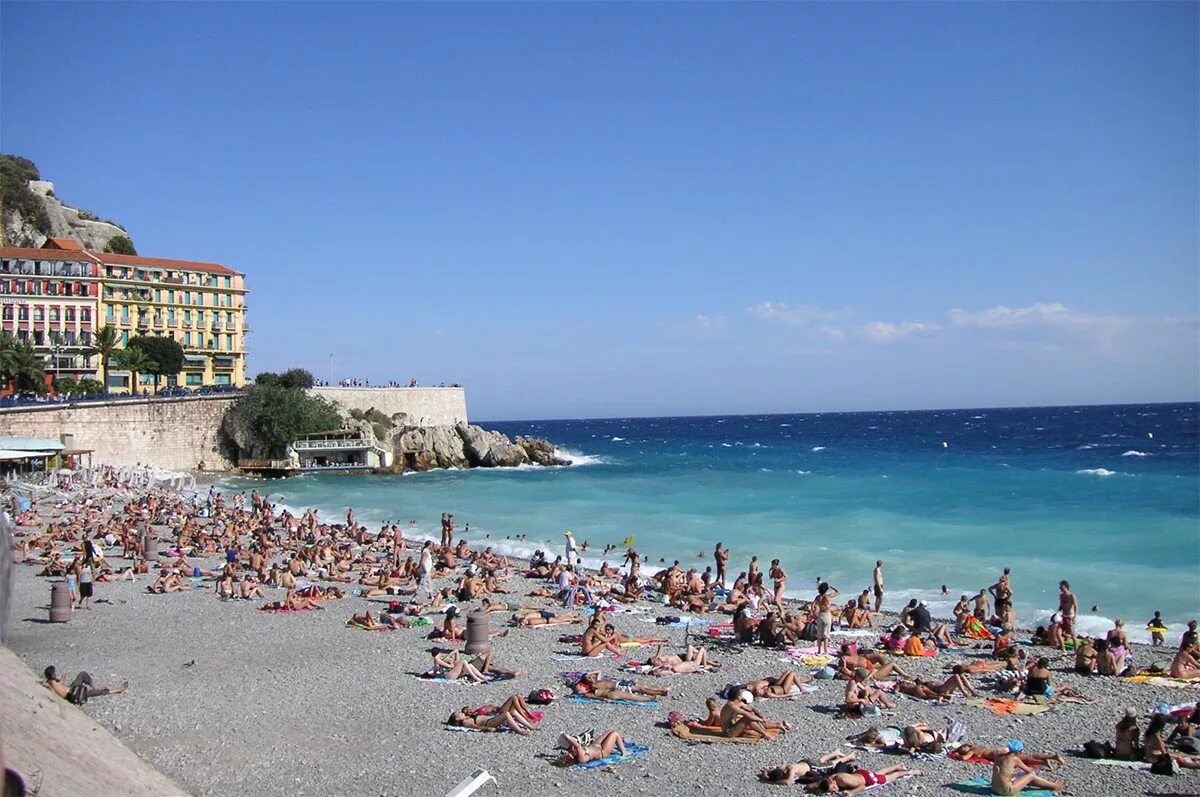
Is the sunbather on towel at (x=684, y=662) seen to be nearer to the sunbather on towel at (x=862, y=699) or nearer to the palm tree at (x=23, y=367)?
the sunbather on towel at (x=862, y=699)

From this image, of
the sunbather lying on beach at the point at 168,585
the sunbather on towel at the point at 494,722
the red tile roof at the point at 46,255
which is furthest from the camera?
the red tile roof at the point at 46,255

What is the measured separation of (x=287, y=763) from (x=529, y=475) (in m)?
48.6

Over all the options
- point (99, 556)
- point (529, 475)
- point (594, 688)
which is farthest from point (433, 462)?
point (594, 688)

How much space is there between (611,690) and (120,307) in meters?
58.9

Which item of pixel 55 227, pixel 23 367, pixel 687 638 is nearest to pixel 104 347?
pixel 23 367

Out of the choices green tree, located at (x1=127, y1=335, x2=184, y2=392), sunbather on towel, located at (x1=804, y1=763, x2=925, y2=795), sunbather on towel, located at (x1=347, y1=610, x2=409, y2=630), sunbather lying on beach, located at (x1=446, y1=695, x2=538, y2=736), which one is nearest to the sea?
sunbather on towel, located at (x1=347, y1=610, x2=409, y2=630)

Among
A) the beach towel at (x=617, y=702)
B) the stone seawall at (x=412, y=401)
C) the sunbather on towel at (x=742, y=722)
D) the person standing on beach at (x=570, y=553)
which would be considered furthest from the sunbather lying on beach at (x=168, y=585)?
the stone seawall at (x=412, y=401)

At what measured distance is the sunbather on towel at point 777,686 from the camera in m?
12.6

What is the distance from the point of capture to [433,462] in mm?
62031

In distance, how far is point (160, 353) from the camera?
193 ft

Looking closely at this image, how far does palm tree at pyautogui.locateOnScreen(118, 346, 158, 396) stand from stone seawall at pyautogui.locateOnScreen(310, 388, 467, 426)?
31.6ft

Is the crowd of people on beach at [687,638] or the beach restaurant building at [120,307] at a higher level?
the beach restaurant building at [120,307]

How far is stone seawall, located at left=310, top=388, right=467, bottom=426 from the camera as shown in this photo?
61719 mm

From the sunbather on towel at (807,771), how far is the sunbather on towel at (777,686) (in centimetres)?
267
